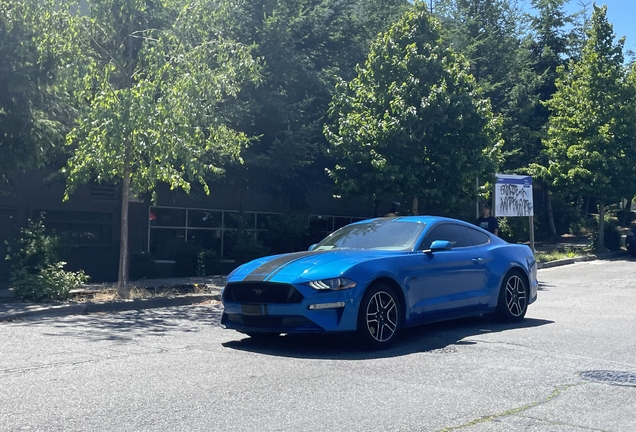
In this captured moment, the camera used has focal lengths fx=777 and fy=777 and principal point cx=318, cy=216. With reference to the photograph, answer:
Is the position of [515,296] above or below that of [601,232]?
below

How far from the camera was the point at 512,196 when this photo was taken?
72.7ft

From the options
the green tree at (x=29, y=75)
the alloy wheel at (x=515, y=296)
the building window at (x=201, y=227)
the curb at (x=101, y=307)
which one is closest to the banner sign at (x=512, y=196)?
the building window at (x=201, y=227)

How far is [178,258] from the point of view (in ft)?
66.1

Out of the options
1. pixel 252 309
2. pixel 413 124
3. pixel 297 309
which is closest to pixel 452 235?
pixel 297 309

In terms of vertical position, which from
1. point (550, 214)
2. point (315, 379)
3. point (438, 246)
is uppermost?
point (550, 214)

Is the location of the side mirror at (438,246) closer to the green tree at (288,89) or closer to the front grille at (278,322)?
the front grille at (278,322)

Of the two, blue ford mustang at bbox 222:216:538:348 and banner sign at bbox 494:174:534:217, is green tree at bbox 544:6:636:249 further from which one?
blue ford mustang at bbox 222:216:538:348

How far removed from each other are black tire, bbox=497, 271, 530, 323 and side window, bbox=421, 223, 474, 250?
2.67ft

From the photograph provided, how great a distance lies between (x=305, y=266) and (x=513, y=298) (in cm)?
358

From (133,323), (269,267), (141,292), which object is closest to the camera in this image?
(269,267)

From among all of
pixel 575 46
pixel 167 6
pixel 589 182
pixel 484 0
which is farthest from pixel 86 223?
pixel 575 46

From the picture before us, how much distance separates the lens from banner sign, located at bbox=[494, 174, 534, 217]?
21703 millimetres

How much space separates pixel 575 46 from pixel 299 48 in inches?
812

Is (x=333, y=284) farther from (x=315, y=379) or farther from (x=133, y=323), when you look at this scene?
(x=133, y=323)
